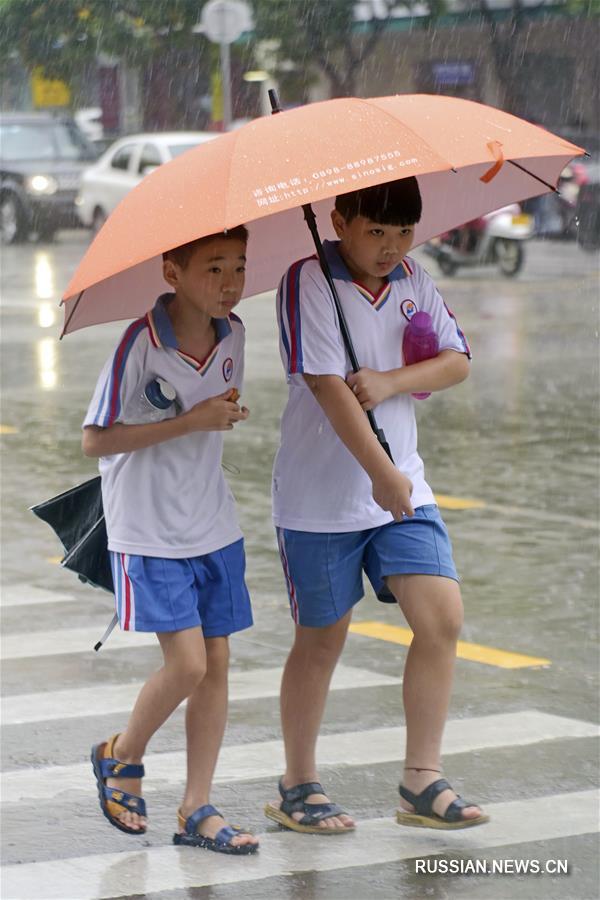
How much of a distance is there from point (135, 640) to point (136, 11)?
113ft

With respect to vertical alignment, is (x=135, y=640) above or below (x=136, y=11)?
below

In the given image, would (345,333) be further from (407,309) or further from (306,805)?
(306,805)

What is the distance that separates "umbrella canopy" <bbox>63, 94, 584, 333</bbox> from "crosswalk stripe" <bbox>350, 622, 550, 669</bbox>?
7.21ft

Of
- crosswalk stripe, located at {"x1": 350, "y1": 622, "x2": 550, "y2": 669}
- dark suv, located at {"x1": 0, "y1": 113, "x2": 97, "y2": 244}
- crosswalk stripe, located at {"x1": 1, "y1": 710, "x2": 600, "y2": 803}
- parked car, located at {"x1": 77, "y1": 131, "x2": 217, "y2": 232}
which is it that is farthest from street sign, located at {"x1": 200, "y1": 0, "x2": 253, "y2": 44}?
crosswalk stripe, located at {"x1": 1, "y1": 710, "x2": 600, "y2": 803}

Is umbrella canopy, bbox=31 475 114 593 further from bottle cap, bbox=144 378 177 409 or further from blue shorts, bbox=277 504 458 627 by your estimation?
blue shorts, bbox=277 504 458 627

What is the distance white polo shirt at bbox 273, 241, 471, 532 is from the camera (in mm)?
4582

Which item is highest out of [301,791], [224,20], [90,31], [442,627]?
[90,31]

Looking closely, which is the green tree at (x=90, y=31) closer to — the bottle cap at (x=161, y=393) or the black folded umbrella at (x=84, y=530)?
the black folded umbrella at (x=84, y=530)

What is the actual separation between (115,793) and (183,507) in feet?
2.44

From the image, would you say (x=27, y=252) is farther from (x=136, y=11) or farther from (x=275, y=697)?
(x=275, y=697)

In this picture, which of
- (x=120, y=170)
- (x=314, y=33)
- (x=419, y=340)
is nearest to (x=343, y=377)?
(x=419, y=340)

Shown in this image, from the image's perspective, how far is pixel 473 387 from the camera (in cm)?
1354

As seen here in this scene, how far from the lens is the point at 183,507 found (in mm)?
4570

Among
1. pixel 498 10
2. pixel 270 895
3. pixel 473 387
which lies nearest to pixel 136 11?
pixel 498 10
